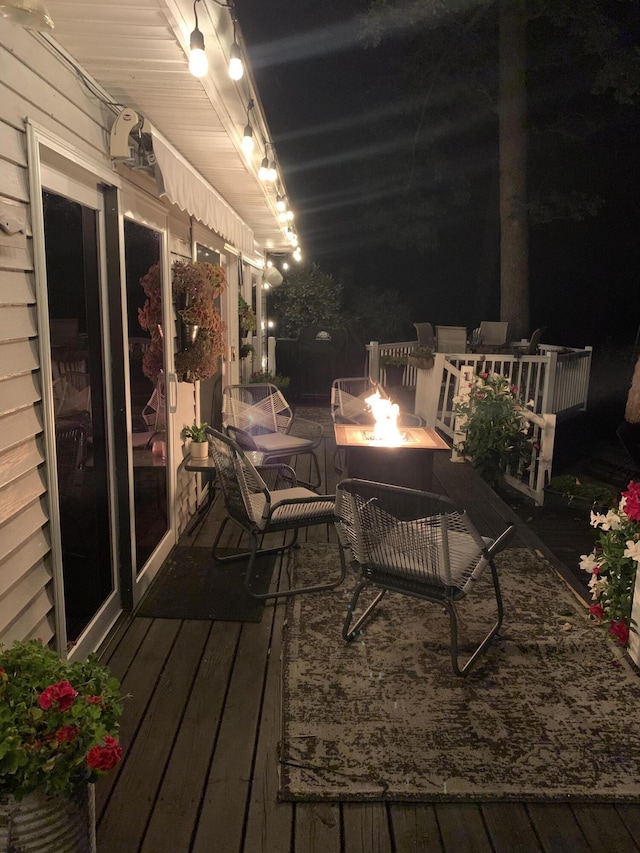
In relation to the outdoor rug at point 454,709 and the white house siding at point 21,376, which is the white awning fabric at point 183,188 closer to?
the white house siding at point 21,376

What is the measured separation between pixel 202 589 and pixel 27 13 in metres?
2.80

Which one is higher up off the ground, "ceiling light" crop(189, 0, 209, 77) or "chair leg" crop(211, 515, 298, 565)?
"ceiling light" crop(189, 0, 209, 77)

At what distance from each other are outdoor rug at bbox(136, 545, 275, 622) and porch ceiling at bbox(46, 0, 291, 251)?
2.49m

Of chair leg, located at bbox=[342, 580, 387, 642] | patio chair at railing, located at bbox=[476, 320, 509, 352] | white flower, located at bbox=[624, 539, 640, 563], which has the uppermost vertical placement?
patio chair at railing, located at bbox=[476, 320, 509, 352]

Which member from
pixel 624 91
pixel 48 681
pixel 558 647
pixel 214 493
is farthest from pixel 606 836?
pixel 624 91

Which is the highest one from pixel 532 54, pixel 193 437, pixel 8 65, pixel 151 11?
pixel 532 54

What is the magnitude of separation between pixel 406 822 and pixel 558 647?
4.43 ft

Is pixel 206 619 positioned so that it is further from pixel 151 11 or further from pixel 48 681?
pixel 151 11

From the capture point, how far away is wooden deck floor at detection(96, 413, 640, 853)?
77.1 inches

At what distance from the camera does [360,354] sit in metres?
12.4

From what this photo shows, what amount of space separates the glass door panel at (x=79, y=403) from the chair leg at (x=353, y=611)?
3.82 feet

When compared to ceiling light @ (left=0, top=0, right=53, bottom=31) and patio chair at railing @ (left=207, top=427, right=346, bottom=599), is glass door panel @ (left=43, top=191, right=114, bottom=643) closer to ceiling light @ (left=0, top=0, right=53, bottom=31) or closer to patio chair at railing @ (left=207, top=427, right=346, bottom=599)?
patio chair at railing @ (left=207, top=427, right=346, bottom=599)

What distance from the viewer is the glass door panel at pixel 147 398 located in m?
3.72

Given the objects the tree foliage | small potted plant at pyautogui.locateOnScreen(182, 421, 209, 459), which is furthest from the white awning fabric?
the tree foliage
